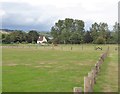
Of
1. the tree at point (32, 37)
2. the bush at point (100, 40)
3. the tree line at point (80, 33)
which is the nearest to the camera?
the bush at point (100, 40)

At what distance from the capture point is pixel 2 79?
18797mm

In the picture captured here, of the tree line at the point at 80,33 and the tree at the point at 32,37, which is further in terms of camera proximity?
the tree at the point at 32,37

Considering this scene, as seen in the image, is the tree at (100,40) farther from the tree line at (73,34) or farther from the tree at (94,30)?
the tree at (94,30)

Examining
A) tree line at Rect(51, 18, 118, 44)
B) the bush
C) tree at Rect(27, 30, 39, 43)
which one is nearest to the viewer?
the bush

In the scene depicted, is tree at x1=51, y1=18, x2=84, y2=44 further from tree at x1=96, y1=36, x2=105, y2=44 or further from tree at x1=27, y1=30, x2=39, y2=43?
tree at x1=27, y1=30, x2=39, y2=43

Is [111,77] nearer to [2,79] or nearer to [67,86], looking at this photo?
[67,86]

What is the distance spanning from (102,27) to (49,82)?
5030 inches

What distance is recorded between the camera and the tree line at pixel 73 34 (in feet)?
426

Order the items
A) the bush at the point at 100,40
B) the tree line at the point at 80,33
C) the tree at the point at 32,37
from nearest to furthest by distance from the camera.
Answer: the bush at the point at 100,40 → the tree line at the point at 80,33 → the tree at the point at 32,37

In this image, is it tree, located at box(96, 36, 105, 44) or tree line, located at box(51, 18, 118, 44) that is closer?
tree, located at box(96, 36, 105, 44)

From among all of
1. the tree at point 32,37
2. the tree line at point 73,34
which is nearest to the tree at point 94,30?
the tree line at point 73,34

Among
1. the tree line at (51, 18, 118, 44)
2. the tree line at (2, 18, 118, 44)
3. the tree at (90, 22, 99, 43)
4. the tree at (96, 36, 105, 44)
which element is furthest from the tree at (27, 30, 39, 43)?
the tree at (96, 36, 105, 44)

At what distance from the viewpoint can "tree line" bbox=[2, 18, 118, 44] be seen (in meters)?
130

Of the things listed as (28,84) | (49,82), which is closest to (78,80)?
(49,82)
